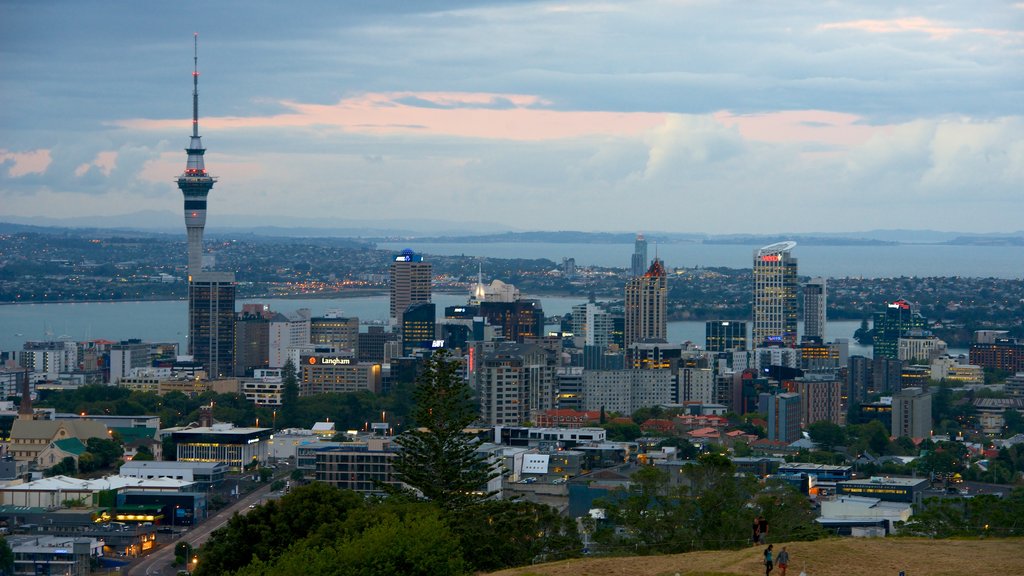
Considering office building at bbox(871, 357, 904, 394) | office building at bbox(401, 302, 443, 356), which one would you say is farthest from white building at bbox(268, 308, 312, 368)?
office building at bbox(871, 357, 904, 394)

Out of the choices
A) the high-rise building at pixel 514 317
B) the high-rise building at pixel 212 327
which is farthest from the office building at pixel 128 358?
the high-rise building at pixel 514 317

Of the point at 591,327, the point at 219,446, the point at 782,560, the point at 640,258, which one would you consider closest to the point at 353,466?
the point at 219,446

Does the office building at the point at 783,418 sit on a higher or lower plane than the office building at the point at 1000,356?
lower

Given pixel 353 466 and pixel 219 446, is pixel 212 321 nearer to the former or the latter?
pixel 219 446

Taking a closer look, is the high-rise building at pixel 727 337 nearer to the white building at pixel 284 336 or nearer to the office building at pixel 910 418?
the white building at pixel 284 336

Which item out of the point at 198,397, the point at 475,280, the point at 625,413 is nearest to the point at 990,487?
the point at 625,413
